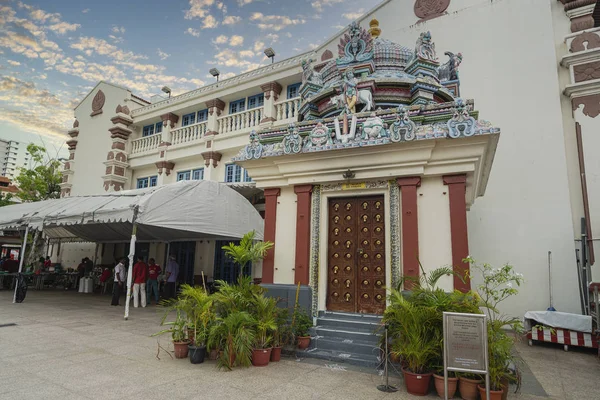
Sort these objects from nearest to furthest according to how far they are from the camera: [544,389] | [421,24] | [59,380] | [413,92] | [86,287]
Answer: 1. [59,380]
2. [544,389]
3. [413,92]
4. [421,24]
5. [86,287]

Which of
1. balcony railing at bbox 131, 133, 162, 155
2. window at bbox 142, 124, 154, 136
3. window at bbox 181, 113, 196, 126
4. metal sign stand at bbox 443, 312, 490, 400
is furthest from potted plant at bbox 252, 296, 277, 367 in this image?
window at bbox 142, 124, 154, 136

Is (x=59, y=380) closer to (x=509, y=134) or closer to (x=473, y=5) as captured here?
(x=509, y=134)

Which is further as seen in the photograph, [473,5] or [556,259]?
[473,5]

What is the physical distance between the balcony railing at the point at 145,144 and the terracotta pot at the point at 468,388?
16.9m

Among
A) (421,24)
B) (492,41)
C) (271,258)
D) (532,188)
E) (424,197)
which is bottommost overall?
(271,258)

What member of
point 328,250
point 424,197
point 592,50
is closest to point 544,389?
point 424,197

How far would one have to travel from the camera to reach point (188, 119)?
1778 centimetres

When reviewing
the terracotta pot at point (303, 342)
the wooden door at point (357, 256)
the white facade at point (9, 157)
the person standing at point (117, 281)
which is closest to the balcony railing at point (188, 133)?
the person standing at point (117, 281)

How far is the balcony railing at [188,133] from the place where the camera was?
16.5m

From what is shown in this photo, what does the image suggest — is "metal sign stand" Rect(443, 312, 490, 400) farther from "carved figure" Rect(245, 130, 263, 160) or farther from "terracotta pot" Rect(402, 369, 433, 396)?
"carved figure" Rect(245, 130, 263, 160)

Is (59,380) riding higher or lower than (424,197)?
lower

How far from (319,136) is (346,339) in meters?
4.00

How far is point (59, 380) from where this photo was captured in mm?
4621

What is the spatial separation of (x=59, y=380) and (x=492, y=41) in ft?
43.6
